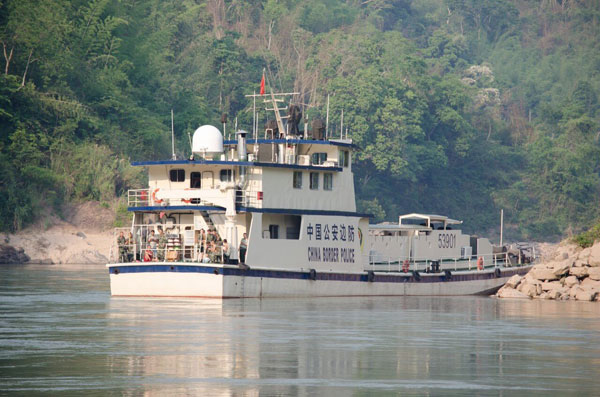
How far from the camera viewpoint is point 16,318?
3556cm

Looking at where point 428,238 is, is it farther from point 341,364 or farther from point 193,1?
point 193,1

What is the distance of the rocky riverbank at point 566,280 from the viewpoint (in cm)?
4784

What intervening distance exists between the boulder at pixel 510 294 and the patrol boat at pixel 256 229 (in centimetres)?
254

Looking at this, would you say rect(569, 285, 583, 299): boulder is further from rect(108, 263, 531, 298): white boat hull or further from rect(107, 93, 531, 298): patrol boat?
rect(108, 263, 531, 298): white boat hull

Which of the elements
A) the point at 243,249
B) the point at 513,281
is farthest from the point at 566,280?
the point at 243,249

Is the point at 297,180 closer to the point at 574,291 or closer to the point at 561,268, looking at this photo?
the point at 561,268

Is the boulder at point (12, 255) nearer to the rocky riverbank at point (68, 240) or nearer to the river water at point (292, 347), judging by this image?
the rocky riverbank at point (68, 240)

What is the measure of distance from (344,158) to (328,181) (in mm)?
1883

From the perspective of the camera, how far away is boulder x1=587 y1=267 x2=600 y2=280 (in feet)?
157

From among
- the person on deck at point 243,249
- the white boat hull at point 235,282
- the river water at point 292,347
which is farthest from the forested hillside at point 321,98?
the river water at point 292,347

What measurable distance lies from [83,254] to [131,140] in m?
19.9

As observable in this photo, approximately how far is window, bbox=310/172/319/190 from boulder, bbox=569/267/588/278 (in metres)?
11.3

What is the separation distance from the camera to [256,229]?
145 feet

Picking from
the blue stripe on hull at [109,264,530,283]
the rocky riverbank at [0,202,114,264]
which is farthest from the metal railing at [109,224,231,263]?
the rocky riverbank at [0,202,114,264]
